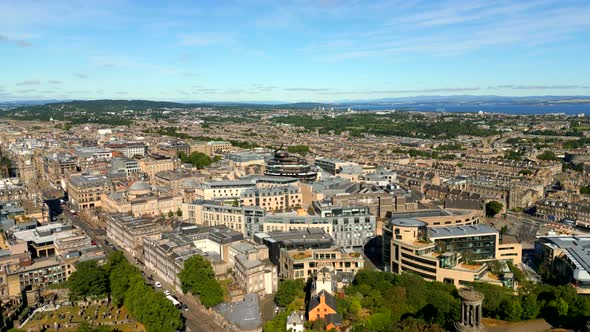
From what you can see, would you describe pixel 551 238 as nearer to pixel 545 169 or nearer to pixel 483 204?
pixel 483 204

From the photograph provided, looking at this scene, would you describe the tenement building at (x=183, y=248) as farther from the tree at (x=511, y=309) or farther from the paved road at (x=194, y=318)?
the tree at (x=511, y=309)

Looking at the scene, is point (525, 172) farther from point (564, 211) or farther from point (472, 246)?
point (472, 246)

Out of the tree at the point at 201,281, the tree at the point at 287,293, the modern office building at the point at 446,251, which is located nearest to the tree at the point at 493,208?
the modern office building at the point at 446,251

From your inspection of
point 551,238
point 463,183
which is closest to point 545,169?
point 463,183

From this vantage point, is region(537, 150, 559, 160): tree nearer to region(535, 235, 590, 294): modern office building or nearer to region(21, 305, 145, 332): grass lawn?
region(535, 235, 590, 294): modern office building

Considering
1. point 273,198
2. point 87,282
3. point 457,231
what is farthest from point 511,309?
point 273,198

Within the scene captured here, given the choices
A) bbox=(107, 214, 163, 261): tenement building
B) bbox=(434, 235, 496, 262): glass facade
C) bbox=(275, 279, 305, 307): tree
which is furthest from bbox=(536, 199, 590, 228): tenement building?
bbox=(107, 214, 163, 261): tenement building
